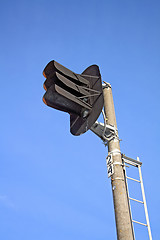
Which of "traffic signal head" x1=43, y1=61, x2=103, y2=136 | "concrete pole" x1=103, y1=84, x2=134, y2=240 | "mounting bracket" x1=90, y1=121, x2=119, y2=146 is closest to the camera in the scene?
"concrete pole" x1=103, y1=84, x2=134, y2=240

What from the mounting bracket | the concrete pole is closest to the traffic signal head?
the mounting bracket

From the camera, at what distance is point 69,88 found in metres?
6.87

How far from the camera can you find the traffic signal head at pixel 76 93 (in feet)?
21.9

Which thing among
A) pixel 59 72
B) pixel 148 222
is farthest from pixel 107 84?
pixel 148 222

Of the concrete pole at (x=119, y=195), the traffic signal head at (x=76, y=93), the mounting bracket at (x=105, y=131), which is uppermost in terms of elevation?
the traffic signal head at (x=76, y=93)

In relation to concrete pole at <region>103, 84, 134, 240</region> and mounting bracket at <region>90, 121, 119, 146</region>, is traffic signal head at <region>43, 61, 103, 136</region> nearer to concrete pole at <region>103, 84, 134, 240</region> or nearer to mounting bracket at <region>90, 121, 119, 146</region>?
mounting bracket at <region>90, 121, 119, 146</region>

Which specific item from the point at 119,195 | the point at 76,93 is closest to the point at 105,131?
the point at 76,93

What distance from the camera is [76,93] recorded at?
7098mm

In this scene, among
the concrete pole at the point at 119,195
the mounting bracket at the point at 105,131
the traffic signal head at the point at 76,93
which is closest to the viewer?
the concrete pole at the point at 119,195

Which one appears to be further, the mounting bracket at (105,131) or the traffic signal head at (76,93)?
the mounting bracket at (105,131)

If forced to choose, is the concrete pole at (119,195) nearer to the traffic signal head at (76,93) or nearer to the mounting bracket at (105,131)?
the mounting bracket at (105,131)

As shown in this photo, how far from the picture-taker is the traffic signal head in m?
6.68

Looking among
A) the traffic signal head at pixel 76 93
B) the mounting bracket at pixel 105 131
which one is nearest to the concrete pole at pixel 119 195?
the mounting bracket at pixel 105 131

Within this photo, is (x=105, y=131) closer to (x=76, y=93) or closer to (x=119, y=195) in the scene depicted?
(x=76, y=93)
